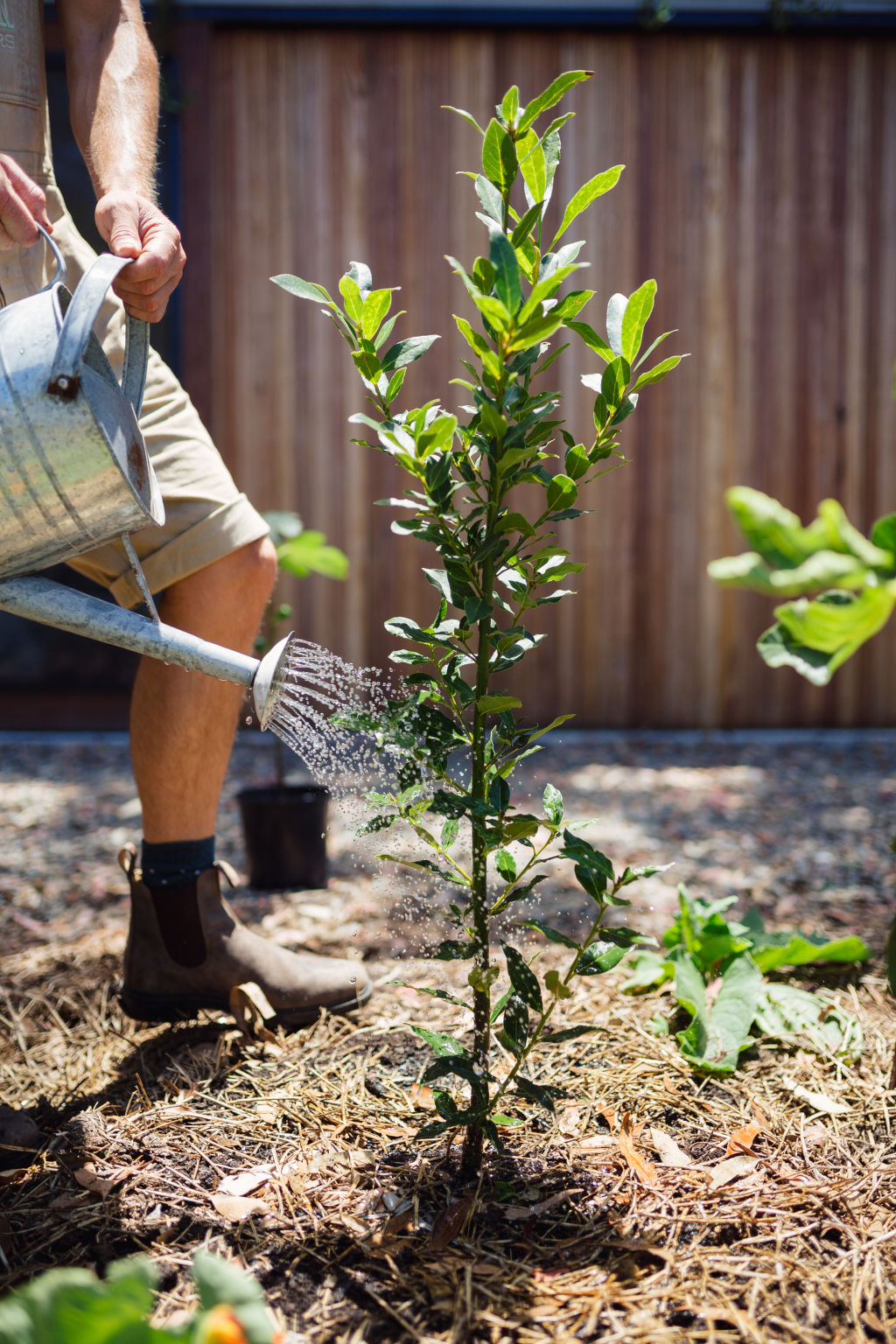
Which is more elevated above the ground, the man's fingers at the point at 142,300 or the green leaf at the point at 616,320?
the man's fingers at the point at 142,300

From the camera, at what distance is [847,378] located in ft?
15.0

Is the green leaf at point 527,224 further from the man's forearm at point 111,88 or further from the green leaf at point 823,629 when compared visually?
the man's forearm at point 111,88

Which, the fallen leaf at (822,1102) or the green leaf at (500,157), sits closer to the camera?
the green leaf at (500,157)

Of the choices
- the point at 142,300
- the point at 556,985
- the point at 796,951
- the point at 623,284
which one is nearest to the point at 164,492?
the point at 142,300

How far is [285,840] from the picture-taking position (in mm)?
2604

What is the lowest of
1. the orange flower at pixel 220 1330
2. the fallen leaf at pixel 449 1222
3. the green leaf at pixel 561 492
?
the fallen leaf at pixel 449 1222

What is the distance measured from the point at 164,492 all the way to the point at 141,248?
39 cm

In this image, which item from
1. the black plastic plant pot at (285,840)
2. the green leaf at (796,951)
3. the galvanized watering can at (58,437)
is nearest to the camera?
the galvanized watering can at (58,437)

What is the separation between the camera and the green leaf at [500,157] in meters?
1.08

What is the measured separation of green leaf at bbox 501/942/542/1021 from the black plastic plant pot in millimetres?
1409

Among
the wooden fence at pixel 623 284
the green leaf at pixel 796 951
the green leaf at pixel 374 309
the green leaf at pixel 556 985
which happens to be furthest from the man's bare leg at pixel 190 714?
the wooden fence at pixel 623 284

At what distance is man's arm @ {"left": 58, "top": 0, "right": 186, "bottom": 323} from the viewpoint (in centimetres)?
136

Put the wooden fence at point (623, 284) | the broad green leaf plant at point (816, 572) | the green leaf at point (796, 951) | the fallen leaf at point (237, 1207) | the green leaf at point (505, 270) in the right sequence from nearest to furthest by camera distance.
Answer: the broad green leaf plant at point (816, 572) → the green leaf at point (505, 270) → the fallen leaf at point (237, 1207) → the green leaf at point (796, 951) → the wooden fence at point (623, 284)

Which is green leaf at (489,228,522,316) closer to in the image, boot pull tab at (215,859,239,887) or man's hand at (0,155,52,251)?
man's hand at (0,155,52,251)
